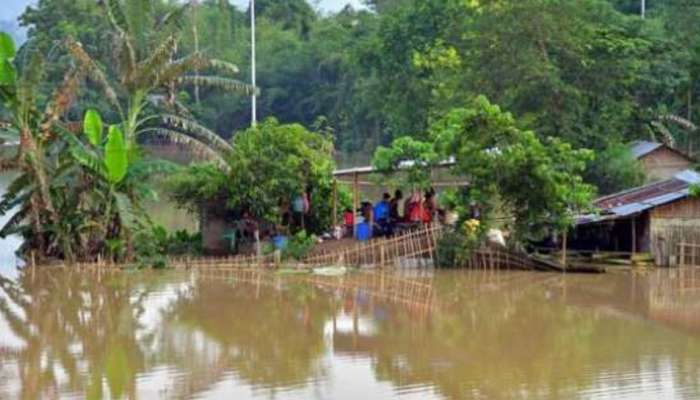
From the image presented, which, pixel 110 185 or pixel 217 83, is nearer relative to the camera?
pixel 110 185

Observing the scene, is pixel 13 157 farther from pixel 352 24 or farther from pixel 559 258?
pixel 352 24

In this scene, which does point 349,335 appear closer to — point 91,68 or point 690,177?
point 91,68

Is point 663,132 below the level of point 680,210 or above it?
above

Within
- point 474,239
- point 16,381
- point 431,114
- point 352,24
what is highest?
point 352,24

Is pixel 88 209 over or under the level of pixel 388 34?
under

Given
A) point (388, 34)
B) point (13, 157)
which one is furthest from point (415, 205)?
point (388, 34)

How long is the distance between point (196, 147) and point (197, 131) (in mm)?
459

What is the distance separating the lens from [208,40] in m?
59.5

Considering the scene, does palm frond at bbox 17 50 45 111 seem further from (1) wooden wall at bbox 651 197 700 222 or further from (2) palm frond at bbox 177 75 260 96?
(1) wooden wall at bbox 651 197 700 222

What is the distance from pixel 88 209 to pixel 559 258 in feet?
27.3

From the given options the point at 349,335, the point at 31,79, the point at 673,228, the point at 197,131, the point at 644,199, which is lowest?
the point at 349,335

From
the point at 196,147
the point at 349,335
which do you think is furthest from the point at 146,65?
the point at 349,335

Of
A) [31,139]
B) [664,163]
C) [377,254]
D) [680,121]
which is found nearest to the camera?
[31,139]

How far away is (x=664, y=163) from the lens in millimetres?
27078
